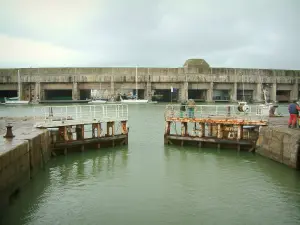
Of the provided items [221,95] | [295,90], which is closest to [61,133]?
[221,95]

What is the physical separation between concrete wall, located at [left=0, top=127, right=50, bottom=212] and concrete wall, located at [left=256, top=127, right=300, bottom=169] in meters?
13.6

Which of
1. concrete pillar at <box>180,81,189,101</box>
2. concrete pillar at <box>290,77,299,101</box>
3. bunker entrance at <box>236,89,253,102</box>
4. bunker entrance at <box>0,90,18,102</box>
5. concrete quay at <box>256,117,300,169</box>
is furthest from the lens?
bunker entrance at <box>0,90,18,102</box>

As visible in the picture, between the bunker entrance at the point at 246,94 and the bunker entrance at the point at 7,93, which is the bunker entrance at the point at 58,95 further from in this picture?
the bunker entrance at the point at 246,94

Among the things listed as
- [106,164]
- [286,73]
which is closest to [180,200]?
[106,164]

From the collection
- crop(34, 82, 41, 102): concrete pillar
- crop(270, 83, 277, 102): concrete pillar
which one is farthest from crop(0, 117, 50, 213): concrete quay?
crop(270, 83, 277, 102): concrete pillar

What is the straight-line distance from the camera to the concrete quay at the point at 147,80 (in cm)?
7512

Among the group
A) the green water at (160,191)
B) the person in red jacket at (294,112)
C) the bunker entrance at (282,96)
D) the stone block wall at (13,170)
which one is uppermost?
the bunker entrance at (282,96)

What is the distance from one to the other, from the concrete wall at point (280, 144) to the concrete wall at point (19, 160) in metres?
13.6

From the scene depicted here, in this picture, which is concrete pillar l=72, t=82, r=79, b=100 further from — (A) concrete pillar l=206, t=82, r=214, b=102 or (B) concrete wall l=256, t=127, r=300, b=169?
(B) concrete wall l=256, t=127, r=300, b=169

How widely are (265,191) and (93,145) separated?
12778 mm

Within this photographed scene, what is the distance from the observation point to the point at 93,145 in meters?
23.2

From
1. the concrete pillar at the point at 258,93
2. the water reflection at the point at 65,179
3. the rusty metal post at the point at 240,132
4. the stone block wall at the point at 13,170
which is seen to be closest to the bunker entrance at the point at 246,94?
the concrete pillar at the point at 258,93

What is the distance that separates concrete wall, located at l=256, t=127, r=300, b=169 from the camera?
1711 cm

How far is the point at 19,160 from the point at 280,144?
14120 mm
